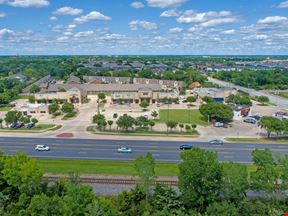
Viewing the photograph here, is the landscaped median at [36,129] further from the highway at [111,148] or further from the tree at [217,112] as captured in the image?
the tree at [217,112]

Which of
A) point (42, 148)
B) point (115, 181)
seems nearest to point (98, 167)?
point (115, 181)

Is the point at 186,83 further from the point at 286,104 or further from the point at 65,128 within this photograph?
the point at 65,128

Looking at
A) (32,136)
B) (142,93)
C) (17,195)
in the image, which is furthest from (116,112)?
(17,195)

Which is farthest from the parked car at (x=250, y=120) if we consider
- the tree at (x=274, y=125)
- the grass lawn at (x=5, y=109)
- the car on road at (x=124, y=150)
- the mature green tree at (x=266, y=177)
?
the grass lawn at (x=5, y=109)

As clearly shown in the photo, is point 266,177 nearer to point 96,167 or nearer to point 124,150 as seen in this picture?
point 96,167

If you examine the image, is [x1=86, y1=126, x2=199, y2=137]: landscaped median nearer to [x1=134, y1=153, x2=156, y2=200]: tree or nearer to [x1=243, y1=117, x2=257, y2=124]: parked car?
[x1=243, y1=117, x2=257, y2=124]: parked car

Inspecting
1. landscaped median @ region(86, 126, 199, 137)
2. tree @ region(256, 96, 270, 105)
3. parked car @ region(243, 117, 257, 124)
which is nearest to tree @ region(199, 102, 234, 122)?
parked car @ region(243, 117, 257, 124)
